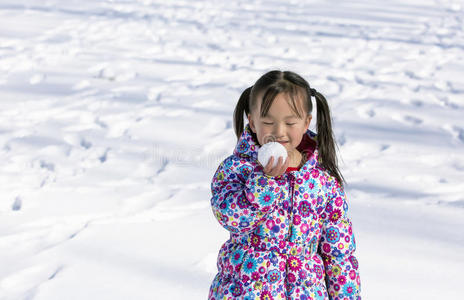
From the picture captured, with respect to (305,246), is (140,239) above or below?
below

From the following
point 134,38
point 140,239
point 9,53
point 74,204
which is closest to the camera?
point 140,239

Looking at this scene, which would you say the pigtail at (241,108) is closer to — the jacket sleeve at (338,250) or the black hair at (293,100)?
the black hair at (293,100)

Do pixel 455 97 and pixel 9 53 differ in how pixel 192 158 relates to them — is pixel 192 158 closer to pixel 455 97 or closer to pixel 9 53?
→ pixel 455 97

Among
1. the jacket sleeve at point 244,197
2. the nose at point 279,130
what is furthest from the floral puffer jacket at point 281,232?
the nose at point 279,130

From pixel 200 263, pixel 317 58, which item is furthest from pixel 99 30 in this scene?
pixel 200 263

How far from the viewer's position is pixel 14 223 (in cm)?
278

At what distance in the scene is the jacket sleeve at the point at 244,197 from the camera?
142cm

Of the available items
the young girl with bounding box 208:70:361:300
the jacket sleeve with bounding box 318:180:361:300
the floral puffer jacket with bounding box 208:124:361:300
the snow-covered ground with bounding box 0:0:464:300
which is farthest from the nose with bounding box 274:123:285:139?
the snow-covered ground with bounding box 0:0:464:300

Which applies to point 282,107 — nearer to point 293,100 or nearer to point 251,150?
point 293,100

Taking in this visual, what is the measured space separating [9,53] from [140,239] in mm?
4318

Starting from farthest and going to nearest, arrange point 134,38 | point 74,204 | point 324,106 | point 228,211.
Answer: point 134,38 → point 74,204 → point 324,106 → point 228,211

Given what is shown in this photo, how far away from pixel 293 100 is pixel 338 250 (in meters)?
0.44

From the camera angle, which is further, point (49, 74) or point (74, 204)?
point (49, 74)

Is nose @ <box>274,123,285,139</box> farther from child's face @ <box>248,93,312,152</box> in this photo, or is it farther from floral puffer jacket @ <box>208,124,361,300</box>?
floral puffer jacket @ <box>208,124,361,300</box>
